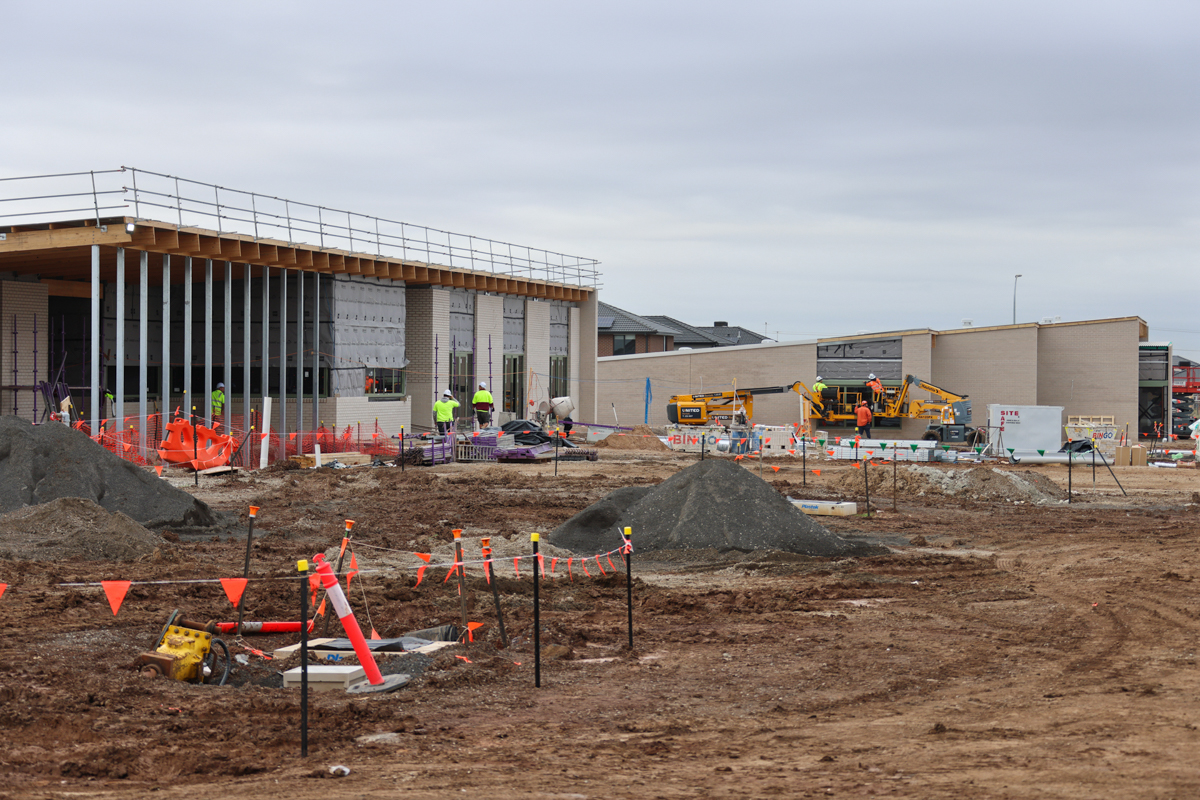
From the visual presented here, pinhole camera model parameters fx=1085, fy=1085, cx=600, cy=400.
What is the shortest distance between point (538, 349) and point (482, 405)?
35.1ft

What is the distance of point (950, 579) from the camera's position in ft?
49.9

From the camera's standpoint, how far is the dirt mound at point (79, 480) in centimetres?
1805

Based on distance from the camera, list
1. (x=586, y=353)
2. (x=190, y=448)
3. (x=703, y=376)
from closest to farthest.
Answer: (x=190, y=448)
(x=586, y=353)
(x=703, y=376)

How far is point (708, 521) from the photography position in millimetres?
17672

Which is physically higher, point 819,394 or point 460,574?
point 819,394

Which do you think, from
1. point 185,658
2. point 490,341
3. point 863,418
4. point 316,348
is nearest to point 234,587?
point 185,658

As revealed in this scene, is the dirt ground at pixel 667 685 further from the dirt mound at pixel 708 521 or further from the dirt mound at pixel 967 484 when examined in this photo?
the dirt mound at pixel 967 484

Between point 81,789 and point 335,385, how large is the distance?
30.0 m

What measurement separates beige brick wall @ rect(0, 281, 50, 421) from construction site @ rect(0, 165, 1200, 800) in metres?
0.10

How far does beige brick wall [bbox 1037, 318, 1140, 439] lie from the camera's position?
48.0 meters

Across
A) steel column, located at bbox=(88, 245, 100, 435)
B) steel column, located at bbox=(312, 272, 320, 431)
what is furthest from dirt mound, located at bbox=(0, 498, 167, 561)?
steel column, located at bbox=(312, 272, 320, 431)

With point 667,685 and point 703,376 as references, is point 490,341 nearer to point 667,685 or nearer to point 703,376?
point 703,376

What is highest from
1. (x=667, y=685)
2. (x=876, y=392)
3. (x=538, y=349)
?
(x=538, y=349)

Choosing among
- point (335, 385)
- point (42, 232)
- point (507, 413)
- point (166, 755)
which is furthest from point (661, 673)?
point (507, 413)
